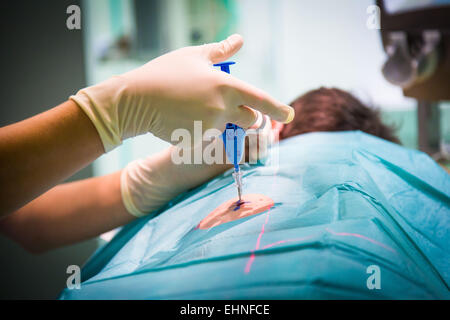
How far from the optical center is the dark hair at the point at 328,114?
1.18 meters

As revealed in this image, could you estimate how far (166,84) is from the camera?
63 cm

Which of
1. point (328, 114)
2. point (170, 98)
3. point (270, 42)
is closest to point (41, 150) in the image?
point (170, 98)

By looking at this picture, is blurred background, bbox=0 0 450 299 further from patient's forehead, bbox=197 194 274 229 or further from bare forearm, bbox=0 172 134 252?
patient's forehead, bbox=197 194 274 229

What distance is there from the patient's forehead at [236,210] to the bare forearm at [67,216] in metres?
0.37

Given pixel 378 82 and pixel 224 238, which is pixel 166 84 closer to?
pixel 224 238

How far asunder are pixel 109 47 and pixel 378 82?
217 cm

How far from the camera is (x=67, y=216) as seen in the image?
1.00 m

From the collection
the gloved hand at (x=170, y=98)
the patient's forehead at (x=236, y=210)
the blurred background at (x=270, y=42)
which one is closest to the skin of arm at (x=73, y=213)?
the patient's forehead at (x=236, y=210)

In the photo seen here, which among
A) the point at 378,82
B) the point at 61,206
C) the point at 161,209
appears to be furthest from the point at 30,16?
the point at 378,82

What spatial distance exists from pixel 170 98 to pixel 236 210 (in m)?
0.26

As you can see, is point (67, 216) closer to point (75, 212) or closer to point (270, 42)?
point (75, 212)

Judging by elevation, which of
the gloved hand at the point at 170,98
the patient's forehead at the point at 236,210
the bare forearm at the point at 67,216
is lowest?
the bare forearm at the point at 67,216

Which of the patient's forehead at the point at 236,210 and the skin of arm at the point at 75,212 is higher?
the patient's forehead at the point at 236,210

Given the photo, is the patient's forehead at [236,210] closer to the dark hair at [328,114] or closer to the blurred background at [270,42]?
the dark hair at [328,114]
